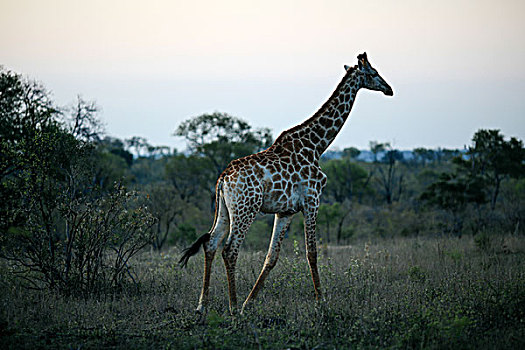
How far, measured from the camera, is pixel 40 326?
204 inches

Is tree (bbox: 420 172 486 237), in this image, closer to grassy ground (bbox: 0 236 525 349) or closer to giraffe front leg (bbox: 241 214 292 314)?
grassy ground (bbox: 0 236 525 349)

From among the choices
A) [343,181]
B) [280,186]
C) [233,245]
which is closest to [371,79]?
[280,186]

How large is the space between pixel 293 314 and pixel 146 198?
17.0 feet

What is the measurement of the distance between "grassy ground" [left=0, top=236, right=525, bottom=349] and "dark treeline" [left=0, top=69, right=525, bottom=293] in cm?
71

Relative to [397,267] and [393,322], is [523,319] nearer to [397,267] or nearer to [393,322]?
[393,322]

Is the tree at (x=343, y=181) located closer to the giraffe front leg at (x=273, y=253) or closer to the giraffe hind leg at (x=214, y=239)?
the giraffe front leg at (x=273, y=253)

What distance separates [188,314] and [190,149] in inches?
1137

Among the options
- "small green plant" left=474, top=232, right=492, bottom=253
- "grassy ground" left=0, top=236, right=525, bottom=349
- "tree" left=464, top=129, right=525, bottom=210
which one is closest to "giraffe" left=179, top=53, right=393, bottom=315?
"grassy ground" left=0, top=236, right=525, bottom=349

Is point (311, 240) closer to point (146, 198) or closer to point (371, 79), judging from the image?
point (371, 79)

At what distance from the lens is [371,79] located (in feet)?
23.0

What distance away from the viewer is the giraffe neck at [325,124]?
6.65 m

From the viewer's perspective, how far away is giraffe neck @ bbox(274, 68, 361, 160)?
6.65 m

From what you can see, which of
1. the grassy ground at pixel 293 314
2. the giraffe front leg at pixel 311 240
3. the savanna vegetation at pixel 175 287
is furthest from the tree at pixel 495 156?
the giraffe front leg at pixel 311 240

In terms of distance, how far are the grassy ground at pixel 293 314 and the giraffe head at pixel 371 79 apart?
10.1ft
